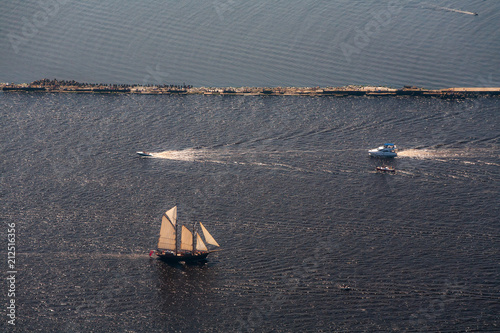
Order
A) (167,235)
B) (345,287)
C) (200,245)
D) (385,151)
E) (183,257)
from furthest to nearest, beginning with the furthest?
(385,151)
(183,257)
(167,235)
(200,245)
(345,287)

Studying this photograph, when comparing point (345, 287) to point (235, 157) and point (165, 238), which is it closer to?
point (165, 238)

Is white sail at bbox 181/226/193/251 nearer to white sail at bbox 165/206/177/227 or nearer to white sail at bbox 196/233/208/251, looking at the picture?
white sail at bbox 196/233/208/251

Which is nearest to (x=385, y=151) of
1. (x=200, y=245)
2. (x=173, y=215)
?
(x=200, y=245)

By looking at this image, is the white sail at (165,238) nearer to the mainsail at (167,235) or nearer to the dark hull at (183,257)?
the mainsail at (167,235)

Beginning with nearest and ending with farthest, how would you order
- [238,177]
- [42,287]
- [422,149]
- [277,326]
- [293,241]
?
[277,326]
[42,287]
[293,241]
[238,177]
[422,149]

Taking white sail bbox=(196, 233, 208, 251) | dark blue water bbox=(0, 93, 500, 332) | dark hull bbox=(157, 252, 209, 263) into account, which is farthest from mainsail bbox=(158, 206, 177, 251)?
white sail bbox=(196, 233, 208, 251)

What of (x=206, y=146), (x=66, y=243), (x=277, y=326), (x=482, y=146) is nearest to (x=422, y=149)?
(x=482, y=146)

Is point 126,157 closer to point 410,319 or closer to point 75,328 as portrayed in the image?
point 75,328

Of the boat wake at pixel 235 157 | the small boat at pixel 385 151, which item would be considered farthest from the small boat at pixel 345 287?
the small boat at pixel 385 151
